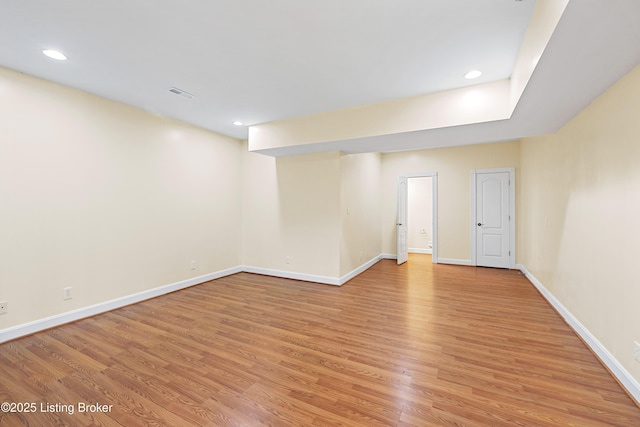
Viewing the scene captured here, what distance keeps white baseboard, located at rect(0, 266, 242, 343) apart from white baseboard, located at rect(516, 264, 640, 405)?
16.6 ft

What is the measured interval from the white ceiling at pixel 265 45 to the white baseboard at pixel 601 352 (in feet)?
8.64

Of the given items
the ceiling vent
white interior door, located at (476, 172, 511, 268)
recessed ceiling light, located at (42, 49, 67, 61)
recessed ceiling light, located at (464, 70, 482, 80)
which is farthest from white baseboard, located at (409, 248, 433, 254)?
recessed ceiling light, located at (42, 49, 67, 61)

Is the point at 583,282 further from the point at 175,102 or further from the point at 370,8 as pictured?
the point at 175,102

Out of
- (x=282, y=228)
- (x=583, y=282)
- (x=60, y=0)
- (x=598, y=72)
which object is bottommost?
(x=583, y=282)

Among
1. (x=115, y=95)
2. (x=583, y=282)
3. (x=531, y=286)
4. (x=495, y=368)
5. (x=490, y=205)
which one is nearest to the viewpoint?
(x=495, y=368)

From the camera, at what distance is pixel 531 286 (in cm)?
437

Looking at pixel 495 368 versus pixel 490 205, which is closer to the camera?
pixel 495 368

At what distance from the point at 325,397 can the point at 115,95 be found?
400 centimetres

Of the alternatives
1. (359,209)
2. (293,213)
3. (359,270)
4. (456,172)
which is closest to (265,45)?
(293,213)

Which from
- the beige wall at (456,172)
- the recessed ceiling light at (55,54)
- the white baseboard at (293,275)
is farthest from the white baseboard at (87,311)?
the beige wall at (456,172)

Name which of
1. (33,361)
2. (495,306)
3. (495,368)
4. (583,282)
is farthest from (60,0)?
(495,306)

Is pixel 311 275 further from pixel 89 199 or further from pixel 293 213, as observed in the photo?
pixel 89 199

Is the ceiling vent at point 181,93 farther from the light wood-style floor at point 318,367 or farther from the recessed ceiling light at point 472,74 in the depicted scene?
the recessed ceiling light at point 472,74

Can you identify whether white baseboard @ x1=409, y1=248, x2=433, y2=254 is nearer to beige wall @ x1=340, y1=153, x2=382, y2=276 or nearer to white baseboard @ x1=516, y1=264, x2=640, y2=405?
beige wall @ x1=340, y1=153, x2=382, y2=276
